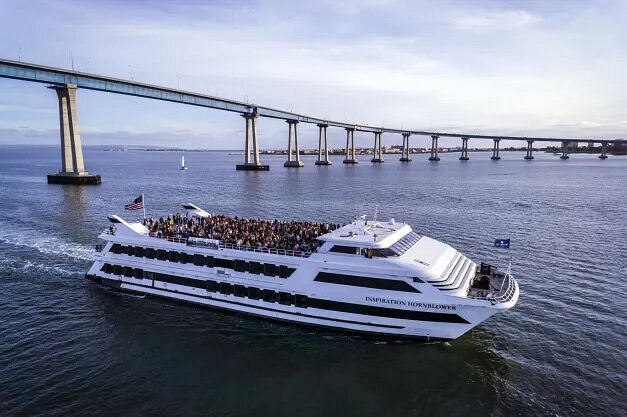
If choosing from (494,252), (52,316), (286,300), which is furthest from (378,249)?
(494,252)

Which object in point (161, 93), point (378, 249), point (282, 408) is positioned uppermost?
point (161, 93)

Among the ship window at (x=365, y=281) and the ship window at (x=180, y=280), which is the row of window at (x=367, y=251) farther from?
the ship window at (x=180, y=280)

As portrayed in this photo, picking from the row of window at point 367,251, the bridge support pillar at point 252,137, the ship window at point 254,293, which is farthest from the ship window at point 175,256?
the bridge support pillar at point 252,137

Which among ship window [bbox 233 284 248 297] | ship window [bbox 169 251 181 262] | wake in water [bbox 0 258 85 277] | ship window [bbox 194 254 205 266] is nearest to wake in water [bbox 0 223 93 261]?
wake in water [bbox 0 258 85 277]

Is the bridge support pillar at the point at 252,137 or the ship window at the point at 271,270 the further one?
the bridge support pillar at the point at 252,137

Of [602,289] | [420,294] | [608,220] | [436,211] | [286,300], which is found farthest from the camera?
[436,211]

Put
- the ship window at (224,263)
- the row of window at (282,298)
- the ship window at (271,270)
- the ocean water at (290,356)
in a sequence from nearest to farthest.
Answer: the ocean water at (290,356) < the row of window at (282,298) < the ship window at (271,270) < the ship window at (224,263)

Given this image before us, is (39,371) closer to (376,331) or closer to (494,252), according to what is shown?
(376,331)
